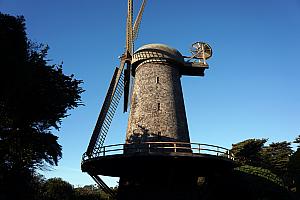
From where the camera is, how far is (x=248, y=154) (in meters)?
33.3

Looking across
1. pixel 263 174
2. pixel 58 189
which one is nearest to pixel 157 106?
pixel 263 174

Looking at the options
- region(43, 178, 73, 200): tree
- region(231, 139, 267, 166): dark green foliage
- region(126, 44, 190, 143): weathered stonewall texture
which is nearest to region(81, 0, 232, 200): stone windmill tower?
region(126, 44, 190, 143): weathered stonewall texture

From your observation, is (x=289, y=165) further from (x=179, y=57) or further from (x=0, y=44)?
(x=0, y=44)

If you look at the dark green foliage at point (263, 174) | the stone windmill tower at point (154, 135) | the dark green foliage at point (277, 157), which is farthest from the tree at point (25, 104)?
the dark green foliage at point (277, 157)

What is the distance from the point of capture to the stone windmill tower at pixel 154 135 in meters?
15.5

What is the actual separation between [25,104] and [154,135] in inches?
320

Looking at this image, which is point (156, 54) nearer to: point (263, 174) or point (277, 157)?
point (263, 174)

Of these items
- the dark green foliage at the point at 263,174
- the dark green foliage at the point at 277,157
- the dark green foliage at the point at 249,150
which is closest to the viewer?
the dark green foliage at the point at 263,174

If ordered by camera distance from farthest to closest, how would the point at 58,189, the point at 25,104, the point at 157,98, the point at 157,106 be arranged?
the point at 58,189
the point at 157,98
the point at 157,106
the point at 25,104

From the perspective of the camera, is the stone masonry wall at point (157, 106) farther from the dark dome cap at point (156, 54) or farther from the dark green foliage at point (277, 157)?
the dark green foliage at point (277, 157)

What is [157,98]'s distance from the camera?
62.5 feet

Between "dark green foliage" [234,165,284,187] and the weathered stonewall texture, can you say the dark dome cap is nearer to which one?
the weathered stonewall texture

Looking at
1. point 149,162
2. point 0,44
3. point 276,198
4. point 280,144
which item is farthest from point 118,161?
point 280,144

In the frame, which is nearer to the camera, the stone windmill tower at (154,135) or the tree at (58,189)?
the stone windmill tower at (154,135)
